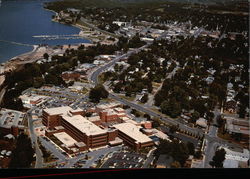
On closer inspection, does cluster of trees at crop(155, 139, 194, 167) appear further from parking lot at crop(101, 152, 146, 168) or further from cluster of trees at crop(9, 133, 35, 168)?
cluster of trees at crop(9, 133, 35, 168)

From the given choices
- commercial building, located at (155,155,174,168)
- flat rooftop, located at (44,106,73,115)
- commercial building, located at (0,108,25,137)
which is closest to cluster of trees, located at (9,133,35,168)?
commercial building, located at (0,108,25,137)

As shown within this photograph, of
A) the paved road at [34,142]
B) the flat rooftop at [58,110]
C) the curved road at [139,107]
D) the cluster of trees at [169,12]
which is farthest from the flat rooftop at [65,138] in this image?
the cluster of trees at [169,12]

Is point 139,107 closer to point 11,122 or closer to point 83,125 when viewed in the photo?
point 83,125

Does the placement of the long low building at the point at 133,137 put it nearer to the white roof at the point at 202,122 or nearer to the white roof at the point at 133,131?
the white roof at the point at 133,131

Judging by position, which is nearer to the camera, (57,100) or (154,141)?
(154,141)

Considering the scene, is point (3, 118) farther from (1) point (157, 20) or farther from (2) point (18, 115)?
(1) point (157, 20)
